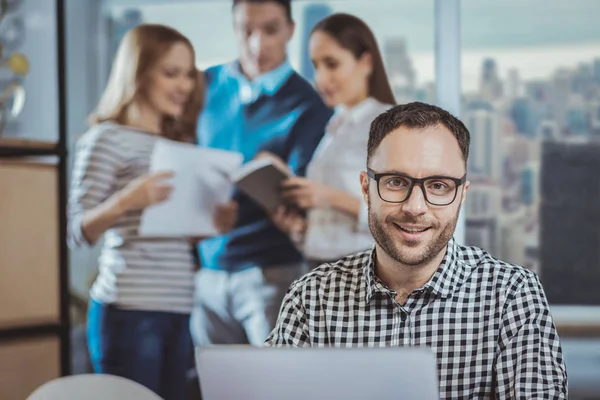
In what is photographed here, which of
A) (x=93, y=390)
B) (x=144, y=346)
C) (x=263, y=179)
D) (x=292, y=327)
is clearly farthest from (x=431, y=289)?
(x=144, y=346)

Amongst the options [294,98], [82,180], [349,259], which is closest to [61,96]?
[82,180]

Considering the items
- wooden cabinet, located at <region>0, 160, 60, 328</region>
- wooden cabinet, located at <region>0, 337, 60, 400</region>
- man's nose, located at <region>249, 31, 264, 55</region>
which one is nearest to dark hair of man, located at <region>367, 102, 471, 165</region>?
man's nose, located at <region>249, 31, 264, 55</region>

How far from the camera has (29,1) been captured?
3541 millimetres

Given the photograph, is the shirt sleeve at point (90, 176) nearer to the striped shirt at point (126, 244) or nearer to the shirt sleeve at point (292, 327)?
the striped shirt at point (126, 244)

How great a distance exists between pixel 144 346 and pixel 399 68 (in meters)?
1.68

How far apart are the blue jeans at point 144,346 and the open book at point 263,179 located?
631mm

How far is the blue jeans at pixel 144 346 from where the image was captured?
11.2ft

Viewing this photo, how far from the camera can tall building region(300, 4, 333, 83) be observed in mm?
3361

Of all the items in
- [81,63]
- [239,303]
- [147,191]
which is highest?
[81,63]

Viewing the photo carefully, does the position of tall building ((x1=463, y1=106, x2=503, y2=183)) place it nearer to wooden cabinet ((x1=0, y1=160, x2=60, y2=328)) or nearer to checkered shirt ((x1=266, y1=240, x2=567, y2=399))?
checkered shirt ((x1=266, y1=240, x2=567, y2=399))

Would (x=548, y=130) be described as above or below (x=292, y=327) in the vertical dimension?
above

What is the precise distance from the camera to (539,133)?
3240mm

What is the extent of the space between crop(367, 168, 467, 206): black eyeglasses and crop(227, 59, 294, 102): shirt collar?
5.85 feet

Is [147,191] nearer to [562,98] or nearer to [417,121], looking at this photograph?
[562,98]
